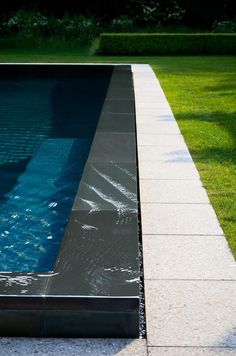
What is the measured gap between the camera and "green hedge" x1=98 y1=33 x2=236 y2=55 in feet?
67.5

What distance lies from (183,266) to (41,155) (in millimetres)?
4146

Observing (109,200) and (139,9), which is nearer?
(109,200)

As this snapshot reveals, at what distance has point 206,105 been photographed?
35.3 ft

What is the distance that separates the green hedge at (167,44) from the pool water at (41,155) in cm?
529

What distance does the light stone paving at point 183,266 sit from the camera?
9.75 ft

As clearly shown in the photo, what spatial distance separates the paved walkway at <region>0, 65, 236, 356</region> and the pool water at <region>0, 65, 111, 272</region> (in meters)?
0.75

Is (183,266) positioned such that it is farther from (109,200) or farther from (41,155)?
(41,155)

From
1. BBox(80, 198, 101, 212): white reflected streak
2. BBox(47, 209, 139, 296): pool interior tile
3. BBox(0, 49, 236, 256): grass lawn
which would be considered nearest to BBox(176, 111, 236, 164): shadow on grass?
BBox(0, 49, 236, 256): grass lawn

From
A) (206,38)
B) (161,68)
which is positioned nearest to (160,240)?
(161,68)

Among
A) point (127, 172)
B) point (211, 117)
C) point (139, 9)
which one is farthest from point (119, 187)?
point (139, 9)

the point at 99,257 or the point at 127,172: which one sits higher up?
the point at 99,257

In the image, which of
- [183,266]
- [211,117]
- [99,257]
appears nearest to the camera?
[99,257]

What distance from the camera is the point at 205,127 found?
859 cm

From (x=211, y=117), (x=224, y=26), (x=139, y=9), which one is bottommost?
(x=224, y=26)
